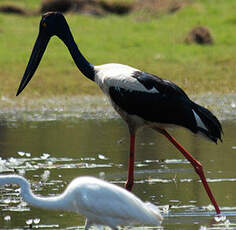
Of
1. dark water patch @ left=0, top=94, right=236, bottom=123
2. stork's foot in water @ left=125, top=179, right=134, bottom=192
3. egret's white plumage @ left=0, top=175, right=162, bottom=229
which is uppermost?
egret's white plumage @ left=0, top=175, right=162, bottom=229

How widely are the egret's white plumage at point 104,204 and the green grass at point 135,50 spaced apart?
8.96 meters

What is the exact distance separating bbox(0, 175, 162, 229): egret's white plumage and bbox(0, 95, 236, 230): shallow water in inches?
25.7

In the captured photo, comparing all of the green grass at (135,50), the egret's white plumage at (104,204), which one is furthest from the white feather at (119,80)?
the green grass at (135,50)

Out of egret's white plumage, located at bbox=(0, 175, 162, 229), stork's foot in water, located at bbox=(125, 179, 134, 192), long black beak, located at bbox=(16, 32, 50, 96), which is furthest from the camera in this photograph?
long black beak, located at bbox=(16, 32, 50, 96)

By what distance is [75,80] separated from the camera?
16.0 m

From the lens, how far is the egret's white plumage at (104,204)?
5801mm

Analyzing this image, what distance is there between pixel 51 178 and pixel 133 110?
1.28 meters

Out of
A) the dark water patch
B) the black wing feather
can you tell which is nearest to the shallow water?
the dark water patch

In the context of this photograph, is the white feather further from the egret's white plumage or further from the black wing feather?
the egret's white plumage

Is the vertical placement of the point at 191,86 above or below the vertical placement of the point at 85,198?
below

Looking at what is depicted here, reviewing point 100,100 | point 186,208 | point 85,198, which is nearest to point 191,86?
point 100,100

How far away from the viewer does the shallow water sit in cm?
698

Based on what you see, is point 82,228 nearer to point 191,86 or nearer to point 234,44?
point 191,86

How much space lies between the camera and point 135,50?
1878 cm
